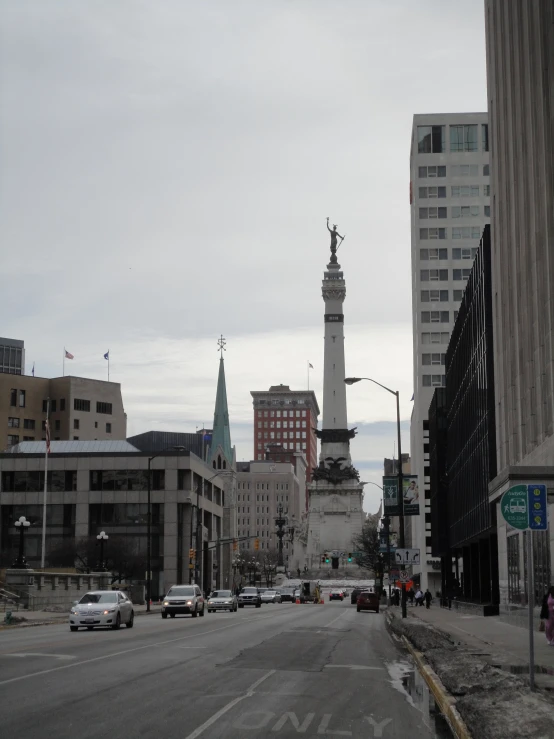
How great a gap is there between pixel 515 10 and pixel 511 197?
7197 mm

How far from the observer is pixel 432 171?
114m

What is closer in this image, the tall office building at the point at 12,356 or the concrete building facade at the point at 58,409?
the concrete building facade at the point at 58,409

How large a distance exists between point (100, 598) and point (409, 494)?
1700 inches

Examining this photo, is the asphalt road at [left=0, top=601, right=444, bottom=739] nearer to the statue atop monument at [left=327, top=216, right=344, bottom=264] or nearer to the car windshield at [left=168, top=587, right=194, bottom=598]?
the car windshield at [left=168, top=587, right=194, bottom=598]

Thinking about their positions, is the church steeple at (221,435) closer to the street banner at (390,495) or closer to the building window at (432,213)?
→ the building window at (432,213)

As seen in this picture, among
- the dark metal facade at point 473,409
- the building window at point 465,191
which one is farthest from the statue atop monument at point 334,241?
the dark metal facade at point 473,409

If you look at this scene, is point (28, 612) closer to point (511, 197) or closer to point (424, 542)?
Result: point (511, 197)

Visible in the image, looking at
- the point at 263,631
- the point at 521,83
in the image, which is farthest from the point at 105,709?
the point at 521,83

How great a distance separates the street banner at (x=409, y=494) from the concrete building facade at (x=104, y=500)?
1158 inches

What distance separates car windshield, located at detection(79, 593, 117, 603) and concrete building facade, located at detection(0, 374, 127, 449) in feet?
342

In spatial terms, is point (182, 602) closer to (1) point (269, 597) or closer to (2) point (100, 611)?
(2) point (100, 611)

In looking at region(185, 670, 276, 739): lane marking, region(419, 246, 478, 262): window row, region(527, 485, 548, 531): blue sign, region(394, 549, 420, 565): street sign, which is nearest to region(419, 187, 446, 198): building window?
region(419, 246, 478, 262): window row

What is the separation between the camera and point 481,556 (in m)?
59.1

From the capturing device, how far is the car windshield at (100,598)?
3669 centimetres
